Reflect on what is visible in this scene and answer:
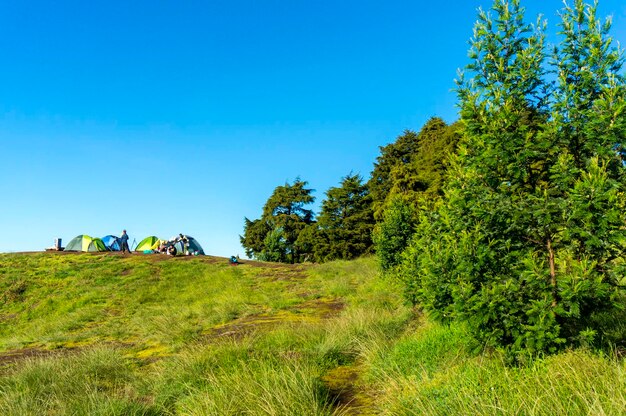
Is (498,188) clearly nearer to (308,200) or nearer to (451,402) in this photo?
(451,402)

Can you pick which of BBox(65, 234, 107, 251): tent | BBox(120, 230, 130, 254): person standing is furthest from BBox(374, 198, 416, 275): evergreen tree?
BBox(65, 234, 107, 251): tent

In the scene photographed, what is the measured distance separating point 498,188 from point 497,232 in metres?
0.58

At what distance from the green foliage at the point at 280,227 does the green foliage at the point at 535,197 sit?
119 ft

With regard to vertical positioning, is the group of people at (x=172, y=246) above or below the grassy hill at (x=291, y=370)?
above

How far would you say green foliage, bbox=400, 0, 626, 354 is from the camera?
406 centimetres

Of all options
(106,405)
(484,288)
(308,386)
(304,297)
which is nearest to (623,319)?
(484,288)

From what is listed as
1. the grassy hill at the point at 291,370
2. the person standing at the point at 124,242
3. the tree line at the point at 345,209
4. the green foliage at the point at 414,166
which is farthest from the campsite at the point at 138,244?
the grassy hill at the point at 291,370

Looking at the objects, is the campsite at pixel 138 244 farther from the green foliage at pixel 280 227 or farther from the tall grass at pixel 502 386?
the tall grass at pixel 502 386

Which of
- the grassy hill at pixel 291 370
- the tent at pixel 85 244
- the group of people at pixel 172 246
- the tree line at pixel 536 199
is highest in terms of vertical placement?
the tent at pixel 85 244

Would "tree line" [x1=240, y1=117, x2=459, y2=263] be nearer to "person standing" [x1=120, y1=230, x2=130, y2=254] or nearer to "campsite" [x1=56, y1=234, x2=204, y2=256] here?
"campsite" [x1=56, y1=234, x2=204, y2=256]

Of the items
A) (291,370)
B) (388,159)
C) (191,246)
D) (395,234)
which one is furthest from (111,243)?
(291,370)

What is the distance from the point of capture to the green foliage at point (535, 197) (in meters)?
4.06

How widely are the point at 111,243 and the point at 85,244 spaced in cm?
213

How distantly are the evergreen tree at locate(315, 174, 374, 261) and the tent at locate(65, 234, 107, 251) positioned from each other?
2010cm
